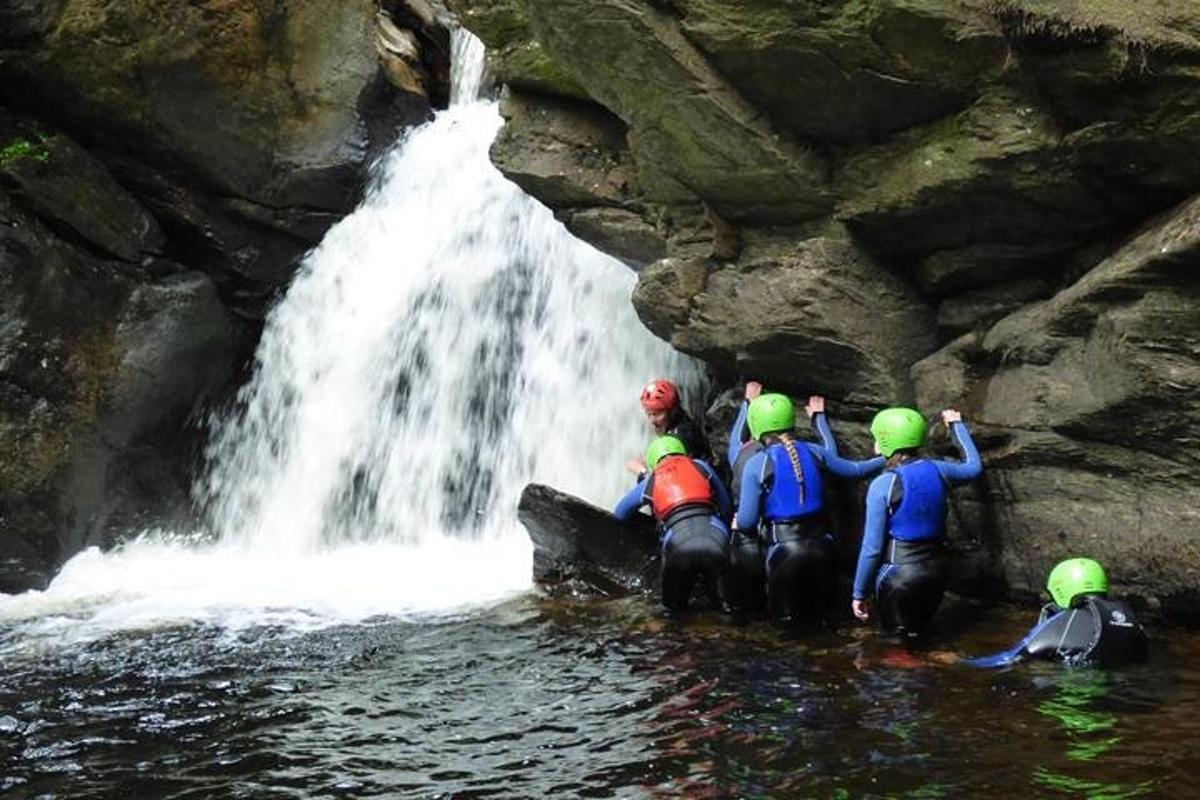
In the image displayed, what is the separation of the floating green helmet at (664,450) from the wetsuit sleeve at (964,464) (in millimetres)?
2915

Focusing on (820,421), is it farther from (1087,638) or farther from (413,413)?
(413,413)

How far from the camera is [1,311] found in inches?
600

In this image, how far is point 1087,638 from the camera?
830 cm

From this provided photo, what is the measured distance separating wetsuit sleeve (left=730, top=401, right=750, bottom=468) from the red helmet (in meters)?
0.84

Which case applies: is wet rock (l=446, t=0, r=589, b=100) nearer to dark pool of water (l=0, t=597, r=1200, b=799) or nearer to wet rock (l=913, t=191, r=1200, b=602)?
wet rock (l=913, t=191, r=1200, b=602)

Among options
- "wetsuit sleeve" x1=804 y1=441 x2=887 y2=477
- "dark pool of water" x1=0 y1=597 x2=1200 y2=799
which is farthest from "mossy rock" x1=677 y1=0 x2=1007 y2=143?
"dark pool of water" x1=0 y1=597 x2=1200 y2=799

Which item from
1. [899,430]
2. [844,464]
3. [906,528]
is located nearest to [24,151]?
[844,464]

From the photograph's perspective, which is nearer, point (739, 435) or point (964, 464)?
point (964, 464)

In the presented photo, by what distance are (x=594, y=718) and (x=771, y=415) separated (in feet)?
13.8

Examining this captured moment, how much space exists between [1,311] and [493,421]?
A: 705 cm

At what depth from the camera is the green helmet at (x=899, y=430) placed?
395 inches

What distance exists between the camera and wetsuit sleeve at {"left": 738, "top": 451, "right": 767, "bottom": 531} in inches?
424

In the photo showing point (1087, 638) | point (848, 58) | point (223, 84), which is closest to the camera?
point (1087, 638)

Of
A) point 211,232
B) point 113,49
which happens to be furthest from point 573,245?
point 113,49
